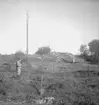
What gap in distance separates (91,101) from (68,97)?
1171mm

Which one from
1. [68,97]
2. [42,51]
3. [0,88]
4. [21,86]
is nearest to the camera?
[68,97]

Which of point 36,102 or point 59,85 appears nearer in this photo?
point 36,102

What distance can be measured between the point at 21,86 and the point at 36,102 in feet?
6.55

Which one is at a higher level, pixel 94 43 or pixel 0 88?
pixel 94 43

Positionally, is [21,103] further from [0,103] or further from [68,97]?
[68,97]

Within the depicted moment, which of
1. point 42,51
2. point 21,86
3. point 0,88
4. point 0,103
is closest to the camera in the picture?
point 0,103

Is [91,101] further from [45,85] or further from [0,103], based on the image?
[0,103]

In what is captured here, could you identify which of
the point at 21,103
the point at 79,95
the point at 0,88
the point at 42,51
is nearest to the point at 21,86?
the point at 0,88

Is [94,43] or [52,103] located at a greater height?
[94,43]

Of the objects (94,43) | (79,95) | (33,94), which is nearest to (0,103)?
(33,94)

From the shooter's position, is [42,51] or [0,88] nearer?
[0,88]

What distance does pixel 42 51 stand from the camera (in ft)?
129

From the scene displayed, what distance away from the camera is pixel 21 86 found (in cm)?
674

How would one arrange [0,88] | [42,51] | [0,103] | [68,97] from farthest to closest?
[42,51] → [0,88] → [68,97] → [0,103]
